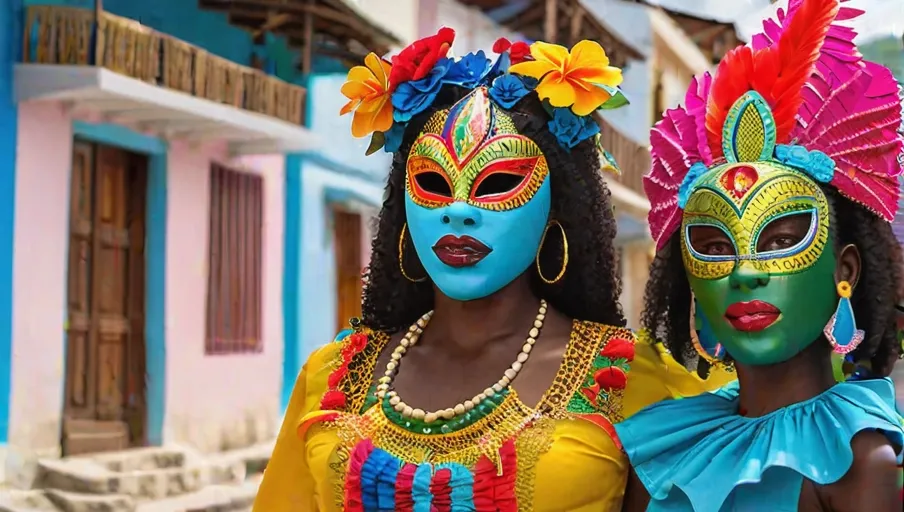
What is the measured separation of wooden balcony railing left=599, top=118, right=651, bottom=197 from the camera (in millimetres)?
8664

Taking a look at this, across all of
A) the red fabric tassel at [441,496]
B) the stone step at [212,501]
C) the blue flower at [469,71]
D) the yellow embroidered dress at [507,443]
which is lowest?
the stone step at [212,501]

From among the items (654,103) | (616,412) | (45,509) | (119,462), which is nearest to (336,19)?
(119,462)

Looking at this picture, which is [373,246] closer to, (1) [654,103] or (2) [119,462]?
(2) [119,462]

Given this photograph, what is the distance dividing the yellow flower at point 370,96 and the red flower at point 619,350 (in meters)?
0.72

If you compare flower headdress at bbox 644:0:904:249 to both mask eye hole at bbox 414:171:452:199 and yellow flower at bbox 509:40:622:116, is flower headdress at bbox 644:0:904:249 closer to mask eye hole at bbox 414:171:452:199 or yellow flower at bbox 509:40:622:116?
yellow flower at bbox 509:40:622:116

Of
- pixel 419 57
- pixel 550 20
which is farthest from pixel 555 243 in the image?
pixel 550 20

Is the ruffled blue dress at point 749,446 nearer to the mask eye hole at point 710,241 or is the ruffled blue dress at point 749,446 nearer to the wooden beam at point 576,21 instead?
the mask eye hole at point 710,241

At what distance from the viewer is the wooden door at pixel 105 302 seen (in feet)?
23.2

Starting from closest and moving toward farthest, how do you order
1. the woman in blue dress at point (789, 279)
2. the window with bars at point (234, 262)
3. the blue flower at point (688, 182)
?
the woman in blue dress at point (789, 279)
the blue flower at point (688, 182)
the window with bars at point (234, 262)

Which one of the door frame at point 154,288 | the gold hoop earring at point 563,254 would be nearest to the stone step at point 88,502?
the door frame at point 154,288

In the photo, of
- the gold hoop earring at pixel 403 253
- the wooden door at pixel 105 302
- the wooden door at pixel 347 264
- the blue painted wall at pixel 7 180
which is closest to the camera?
the gold hoop earring at pixel 403 253

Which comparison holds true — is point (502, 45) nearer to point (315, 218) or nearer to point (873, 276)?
point (873, 276)

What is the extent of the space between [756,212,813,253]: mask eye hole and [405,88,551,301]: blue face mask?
55 centimetres

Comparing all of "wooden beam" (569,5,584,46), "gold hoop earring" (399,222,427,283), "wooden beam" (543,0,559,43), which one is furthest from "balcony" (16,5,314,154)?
"gold hoop earring" (399,222,427,283)
